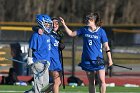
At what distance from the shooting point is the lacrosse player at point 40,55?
12.9 meters

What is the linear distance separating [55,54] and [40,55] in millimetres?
1424

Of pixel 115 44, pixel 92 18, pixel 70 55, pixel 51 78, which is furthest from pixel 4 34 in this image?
pixel 92 18

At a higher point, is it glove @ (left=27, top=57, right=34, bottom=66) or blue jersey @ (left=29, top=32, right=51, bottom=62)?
blue jersey @ (left=29, top=32, right=51, bottom=62)

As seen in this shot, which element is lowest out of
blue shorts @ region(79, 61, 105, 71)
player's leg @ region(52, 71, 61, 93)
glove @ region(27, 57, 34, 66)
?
player's leg @ region(52, 71, 61, 93)

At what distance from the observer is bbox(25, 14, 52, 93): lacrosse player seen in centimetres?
1291

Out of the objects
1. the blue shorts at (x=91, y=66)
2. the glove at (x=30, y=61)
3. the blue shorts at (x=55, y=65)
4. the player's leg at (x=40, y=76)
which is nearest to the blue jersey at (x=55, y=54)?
the blue shorts at (x=55, y=65)

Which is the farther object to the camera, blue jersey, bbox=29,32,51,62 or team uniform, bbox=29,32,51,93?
blue jersey, bbox=29,32,51,62

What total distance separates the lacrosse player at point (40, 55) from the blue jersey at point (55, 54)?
1066mm

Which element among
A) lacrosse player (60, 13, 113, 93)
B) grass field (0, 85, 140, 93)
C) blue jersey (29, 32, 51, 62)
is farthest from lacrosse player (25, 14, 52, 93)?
grass field (0, 85, 140, 93)

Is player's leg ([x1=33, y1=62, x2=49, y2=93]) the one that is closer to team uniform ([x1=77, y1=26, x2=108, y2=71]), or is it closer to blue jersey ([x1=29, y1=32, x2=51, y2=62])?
blue jersey ([x1=29, y1=32, x2=51, y2=62])

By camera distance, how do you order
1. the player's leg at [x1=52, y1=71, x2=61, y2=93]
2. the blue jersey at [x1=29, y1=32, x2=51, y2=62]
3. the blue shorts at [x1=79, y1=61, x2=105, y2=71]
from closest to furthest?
the blue jersey at [x1=29, y1=32, x2=51, y2=62] → the blue shorts at [x1=79, y1=61, x2=105, y2=71] → the player's leg at [x1=52, y1=71, x2=61, y2=93]

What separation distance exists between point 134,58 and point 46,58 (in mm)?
9115

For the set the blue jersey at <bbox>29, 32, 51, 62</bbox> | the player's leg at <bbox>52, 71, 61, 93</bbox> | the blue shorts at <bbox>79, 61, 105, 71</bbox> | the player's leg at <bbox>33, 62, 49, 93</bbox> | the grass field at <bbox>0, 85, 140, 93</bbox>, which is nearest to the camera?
the player's leg at <bbox>33, 62, 49, 93</bbox>

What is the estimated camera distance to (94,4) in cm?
4675
